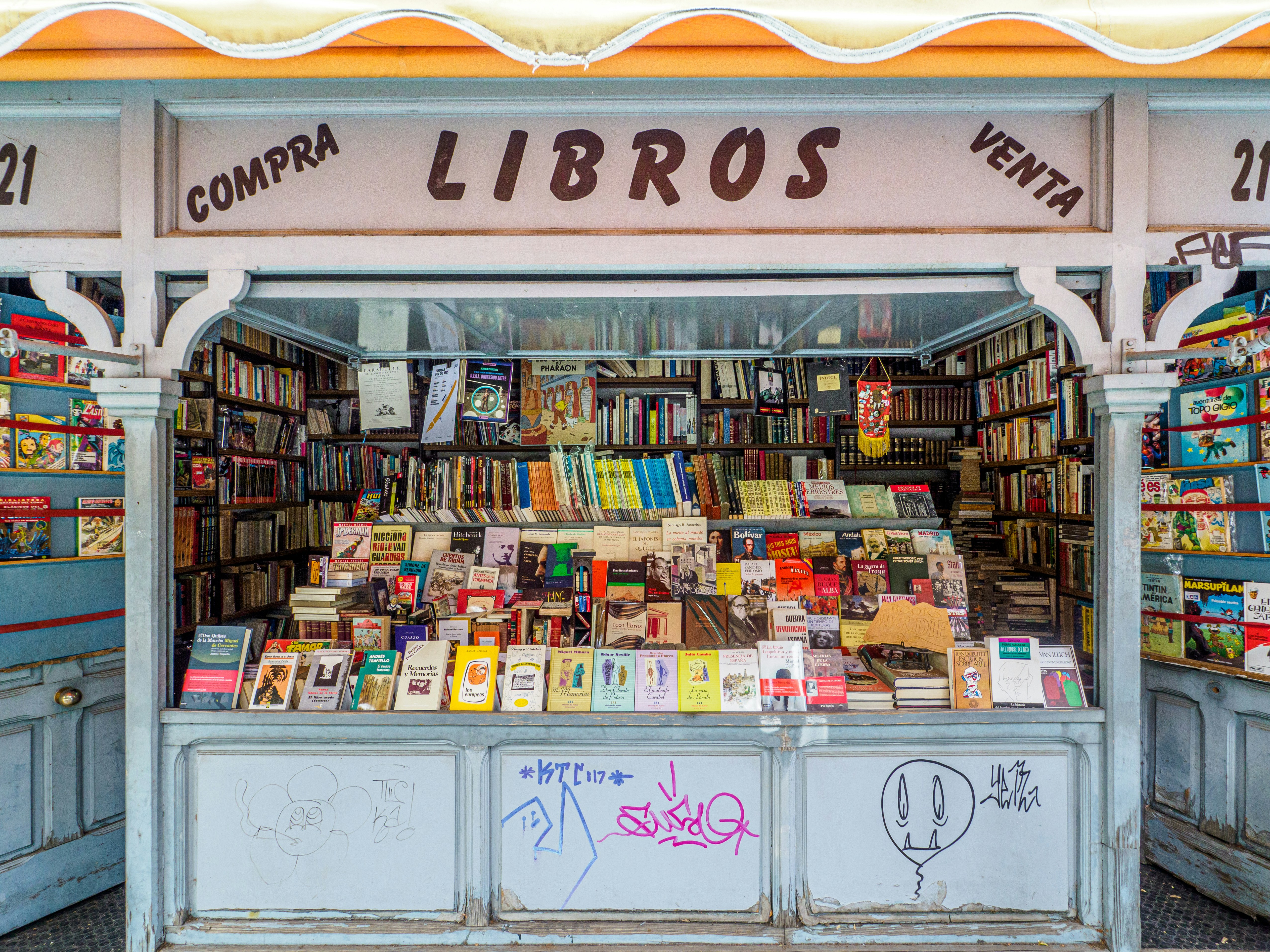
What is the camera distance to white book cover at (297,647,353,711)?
7.50 ft

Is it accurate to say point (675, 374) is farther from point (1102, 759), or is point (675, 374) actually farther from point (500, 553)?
point (1102, 759)

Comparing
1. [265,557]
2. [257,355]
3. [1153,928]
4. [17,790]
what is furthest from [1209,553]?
[257,355]

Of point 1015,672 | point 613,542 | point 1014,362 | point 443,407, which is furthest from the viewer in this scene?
point 1014,362

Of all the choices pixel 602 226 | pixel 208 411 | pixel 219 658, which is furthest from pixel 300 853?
pixel 208 411

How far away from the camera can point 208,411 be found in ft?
14.2

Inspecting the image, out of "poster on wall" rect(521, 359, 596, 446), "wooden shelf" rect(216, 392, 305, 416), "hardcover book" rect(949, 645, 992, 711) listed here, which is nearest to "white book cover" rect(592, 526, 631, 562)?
"poster on wall" rect(521, 359, 596, 446)

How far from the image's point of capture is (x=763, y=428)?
16.8ft

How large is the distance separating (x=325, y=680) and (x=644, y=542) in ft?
4.66

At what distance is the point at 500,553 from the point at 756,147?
196cm

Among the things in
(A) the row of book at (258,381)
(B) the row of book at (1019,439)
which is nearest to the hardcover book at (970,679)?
(B) the row of book at (1019,439)

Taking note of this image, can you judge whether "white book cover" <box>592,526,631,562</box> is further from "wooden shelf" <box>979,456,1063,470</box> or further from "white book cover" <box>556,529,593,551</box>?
"wooden shelf" <box>979,456,1063,470</box>

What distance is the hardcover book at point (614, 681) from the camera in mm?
2285

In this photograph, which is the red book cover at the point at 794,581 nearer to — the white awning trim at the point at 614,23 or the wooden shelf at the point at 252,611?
the white awning trim at the point at 614,23

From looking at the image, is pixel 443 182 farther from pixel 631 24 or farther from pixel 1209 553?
pixel 1209 553
